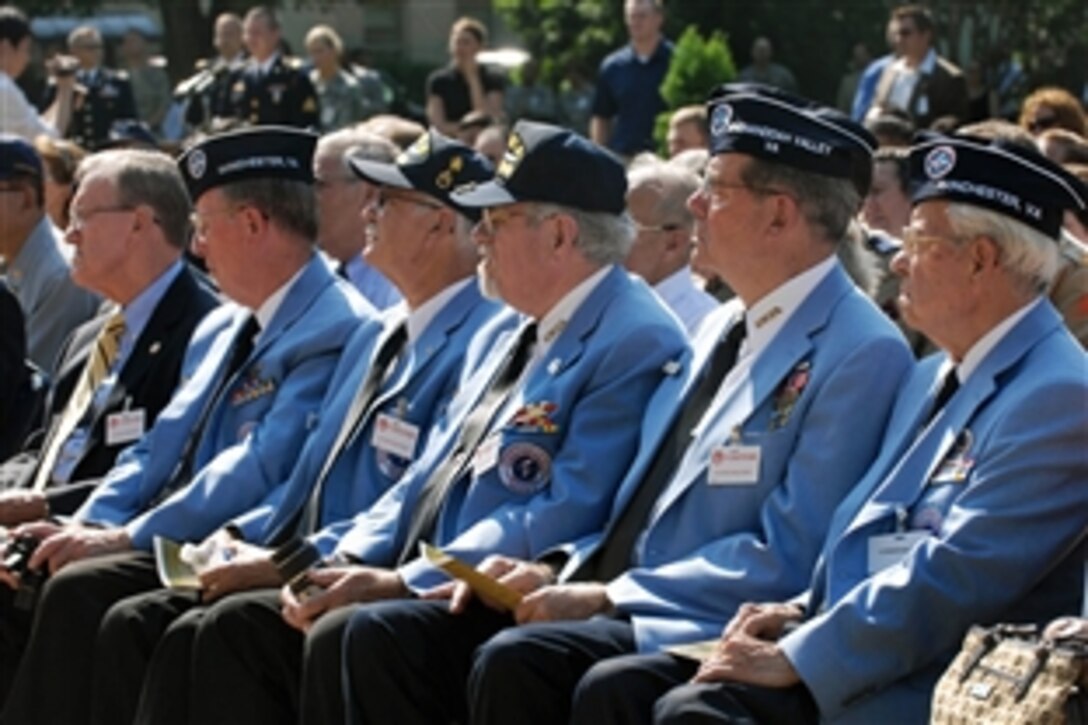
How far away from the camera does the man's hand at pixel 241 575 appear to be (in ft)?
20.5

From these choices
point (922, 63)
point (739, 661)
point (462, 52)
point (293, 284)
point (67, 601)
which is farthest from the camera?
point (462, 52)

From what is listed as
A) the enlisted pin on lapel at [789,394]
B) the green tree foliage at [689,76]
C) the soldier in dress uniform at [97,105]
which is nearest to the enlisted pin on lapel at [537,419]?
the enlisted pin on lapel at [789,394]

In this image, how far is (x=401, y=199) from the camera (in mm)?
6684

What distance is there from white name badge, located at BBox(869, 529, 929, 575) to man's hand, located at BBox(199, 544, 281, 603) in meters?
1.89

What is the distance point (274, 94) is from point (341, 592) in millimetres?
9385

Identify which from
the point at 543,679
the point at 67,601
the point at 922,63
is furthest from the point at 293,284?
the point at 922,63

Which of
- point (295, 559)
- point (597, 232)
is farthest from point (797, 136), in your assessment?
point (295, 559)

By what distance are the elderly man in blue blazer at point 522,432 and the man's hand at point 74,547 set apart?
0.87 metres

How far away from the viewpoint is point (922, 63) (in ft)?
44.0

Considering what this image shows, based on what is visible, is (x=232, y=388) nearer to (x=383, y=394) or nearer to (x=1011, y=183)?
(x=383, y=394)

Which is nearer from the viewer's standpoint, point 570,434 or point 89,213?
point 570,434

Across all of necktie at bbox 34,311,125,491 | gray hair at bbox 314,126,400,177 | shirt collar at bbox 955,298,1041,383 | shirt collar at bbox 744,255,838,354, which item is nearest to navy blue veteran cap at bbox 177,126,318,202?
gray hair at bbox 314,126,400,177

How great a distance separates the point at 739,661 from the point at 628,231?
1.68 metres

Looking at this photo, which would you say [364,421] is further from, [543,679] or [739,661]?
[739,661]
